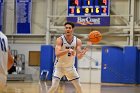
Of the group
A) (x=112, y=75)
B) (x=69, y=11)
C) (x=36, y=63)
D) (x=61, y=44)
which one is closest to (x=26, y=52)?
(x=36, y=63)

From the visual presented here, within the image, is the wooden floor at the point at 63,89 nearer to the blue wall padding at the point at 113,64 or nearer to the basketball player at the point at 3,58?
the blue wall padding at the point at 113,64

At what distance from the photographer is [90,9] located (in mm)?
19094

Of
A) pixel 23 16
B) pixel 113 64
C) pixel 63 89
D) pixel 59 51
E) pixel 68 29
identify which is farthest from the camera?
pixel 23 16

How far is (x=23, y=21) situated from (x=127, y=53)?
22.1ft

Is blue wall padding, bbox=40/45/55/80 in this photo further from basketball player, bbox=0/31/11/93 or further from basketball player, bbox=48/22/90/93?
basketball player, bbox=0/31/11/93

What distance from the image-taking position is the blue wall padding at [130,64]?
61.7ft

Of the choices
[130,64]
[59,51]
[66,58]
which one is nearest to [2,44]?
[59,51]

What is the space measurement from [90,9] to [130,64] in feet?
12.6

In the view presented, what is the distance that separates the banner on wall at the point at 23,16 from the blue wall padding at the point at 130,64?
20.7 ft

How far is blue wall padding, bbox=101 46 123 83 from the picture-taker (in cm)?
1917

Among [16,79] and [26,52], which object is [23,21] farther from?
[16,79]

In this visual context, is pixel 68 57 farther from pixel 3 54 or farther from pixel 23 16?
pixel 23 16

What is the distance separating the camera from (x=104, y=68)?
19.4 meters

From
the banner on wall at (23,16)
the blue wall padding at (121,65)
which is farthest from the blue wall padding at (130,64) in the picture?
the banner on wall at (23,16)
